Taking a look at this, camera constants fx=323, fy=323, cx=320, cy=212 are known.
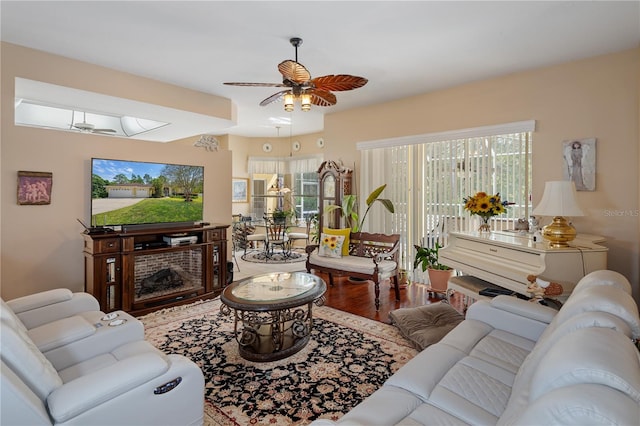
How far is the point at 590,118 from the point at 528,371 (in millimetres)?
3306

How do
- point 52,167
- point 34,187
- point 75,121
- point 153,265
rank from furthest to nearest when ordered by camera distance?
point 75,121 < point 153,265 < point 52,167 < point 34,187

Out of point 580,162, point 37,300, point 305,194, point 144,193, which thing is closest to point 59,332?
point 37,300

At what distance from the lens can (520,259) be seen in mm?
2723

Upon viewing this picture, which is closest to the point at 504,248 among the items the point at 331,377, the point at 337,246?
the point at 331,377

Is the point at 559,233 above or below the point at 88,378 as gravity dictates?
above

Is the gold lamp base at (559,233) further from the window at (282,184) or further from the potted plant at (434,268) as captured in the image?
the window at (282,184)

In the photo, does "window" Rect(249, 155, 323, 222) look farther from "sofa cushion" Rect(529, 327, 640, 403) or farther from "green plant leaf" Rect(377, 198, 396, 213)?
"sofa cushion" Rect(529, 327, 640, 403)

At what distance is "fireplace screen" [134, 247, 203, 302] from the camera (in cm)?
379

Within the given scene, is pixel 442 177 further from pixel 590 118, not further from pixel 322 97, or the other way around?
pixel 322 97

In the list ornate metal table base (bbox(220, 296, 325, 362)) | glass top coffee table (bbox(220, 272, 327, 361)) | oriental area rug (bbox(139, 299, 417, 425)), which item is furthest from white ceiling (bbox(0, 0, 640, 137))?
A: oriental area rug (bbox(139, 299, 417, 425))

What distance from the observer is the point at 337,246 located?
4.60m

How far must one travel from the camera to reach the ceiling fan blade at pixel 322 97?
3137 mm

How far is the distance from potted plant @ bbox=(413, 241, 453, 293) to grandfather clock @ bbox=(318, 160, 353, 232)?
62.9 inches

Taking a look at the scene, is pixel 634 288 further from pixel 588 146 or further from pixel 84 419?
pixel 84 419
